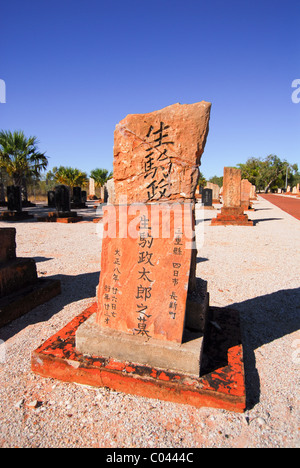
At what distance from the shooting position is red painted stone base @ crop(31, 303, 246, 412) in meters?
1.78

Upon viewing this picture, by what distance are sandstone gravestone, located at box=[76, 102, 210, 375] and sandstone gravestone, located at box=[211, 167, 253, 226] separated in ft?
Result: 27.5

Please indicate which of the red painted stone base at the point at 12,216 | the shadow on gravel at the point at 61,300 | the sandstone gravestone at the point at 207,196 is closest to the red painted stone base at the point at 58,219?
the red painted stone base at the point at 12,216

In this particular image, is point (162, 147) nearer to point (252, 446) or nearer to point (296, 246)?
point (252, 446)

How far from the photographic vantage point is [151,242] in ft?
6.84

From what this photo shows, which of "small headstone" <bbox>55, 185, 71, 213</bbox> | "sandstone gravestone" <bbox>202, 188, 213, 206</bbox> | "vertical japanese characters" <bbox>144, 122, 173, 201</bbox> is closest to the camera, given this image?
"vertical japanese characters" <bbox>144, 122, 173, 201</bbox>

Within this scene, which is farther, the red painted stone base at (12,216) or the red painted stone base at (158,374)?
the red painted stone base at (12,216)

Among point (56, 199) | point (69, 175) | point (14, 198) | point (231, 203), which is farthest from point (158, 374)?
point (69, 175)

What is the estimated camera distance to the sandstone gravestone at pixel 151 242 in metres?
2.01

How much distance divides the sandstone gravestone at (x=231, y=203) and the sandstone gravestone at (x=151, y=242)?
8373 millimetres

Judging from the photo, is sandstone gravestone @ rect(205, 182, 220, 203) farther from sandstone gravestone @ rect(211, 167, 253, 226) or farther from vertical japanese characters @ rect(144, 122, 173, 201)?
vertical japanese characters @ rect(144, 122, 173, 201)

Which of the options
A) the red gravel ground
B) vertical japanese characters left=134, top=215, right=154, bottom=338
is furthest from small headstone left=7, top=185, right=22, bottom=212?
the red gravel ground

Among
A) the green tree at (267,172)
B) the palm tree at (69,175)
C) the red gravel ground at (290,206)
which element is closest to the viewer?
the red gravel ground at (290,206)

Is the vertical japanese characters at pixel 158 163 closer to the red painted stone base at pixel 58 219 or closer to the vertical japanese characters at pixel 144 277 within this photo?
the vertical japanese characters at pixel 144 277
